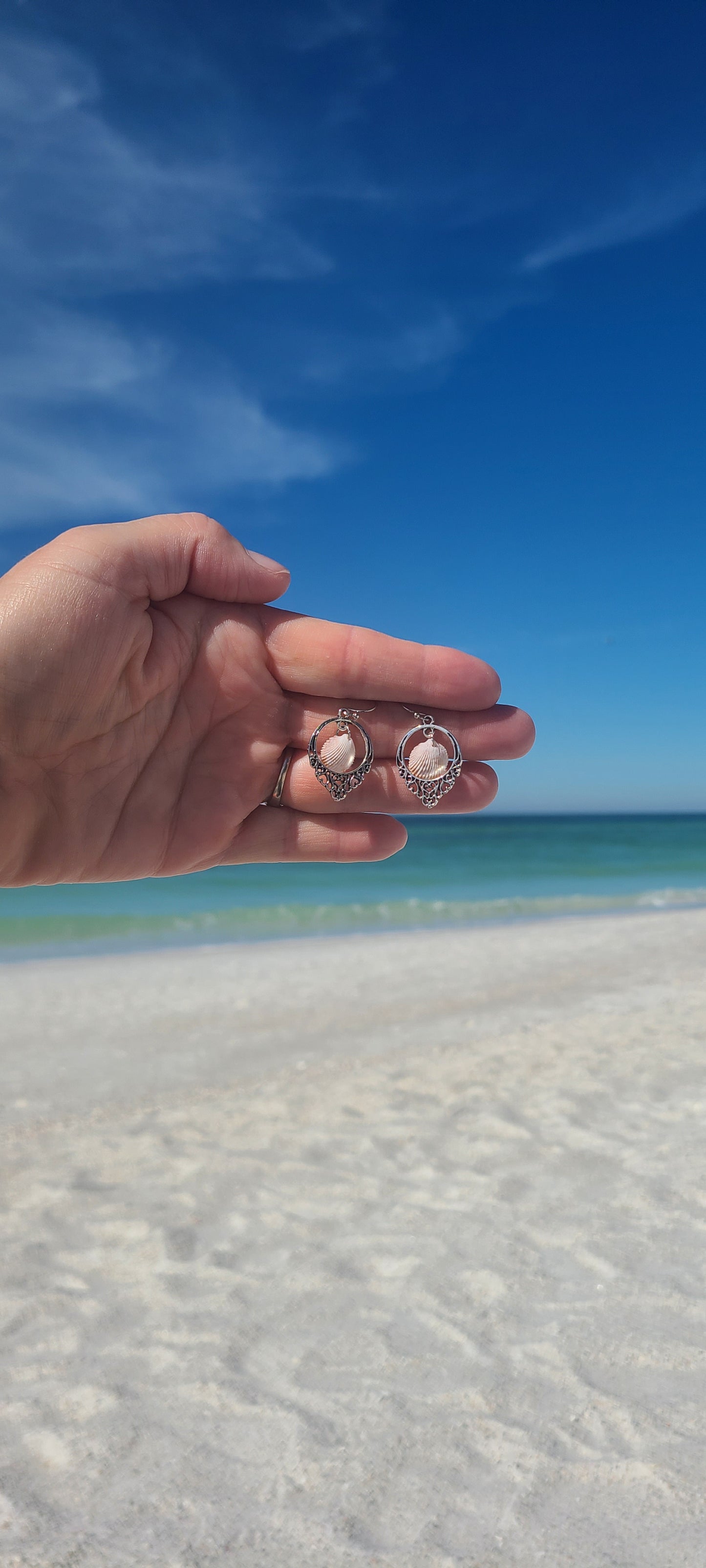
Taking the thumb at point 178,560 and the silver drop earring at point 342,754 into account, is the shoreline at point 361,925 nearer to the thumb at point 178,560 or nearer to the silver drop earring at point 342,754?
the silver drop earring at point 342,754

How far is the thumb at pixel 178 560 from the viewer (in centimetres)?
246

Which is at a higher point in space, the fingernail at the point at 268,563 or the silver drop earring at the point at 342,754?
the fingernail at the point at 268,563

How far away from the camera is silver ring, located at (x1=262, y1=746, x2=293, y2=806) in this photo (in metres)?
2.92

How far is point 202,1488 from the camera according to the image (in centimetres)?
259

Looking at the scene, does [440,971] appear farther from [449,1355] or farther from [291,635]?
[291,635]

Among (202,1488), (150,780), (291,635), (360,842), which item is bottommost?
(202,1488)

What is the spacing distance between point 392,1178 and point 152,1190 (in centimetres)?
122

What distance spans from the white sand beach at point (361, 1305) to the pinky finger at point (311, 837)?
5.81ft

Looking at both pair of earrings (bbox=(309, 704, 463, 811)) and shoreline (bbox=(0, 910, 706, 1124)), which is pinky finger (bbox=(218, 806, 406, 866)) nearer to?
pair of earrings (bbox=(309, 704, 463, 811))

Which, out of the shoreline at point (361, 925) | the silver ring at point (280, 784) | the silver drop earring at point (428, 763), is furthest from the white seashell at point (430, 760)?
the shoreline at point (361, 925)

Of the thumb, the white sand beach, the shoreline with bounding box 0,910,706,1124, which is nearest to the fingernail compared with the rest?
the thumb

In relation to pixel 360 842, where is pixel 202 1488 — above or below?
below

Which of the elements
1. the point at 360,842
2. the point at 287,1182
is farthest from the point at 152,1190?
the point at 360,842

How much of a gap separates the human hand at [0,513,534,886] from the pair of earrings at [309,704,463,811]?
0.04 metres
